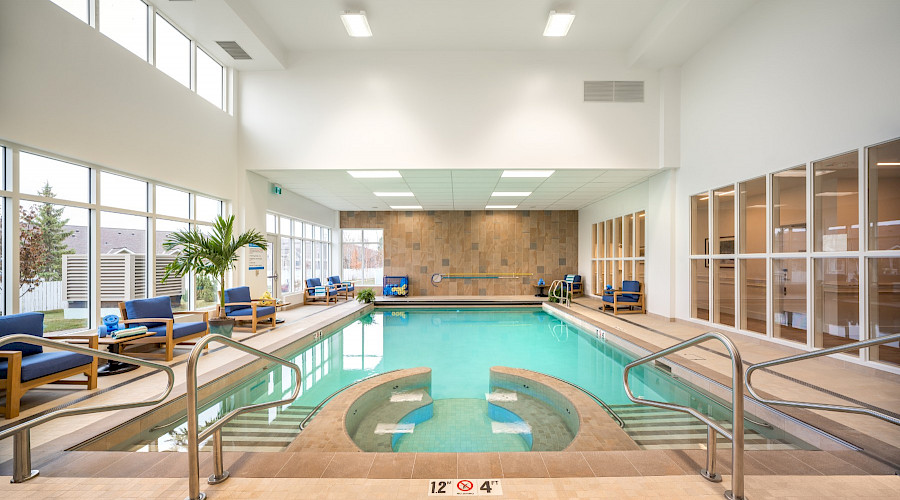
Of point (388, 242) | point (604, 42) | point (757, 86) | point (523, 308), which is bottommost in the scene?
point (523, 308)

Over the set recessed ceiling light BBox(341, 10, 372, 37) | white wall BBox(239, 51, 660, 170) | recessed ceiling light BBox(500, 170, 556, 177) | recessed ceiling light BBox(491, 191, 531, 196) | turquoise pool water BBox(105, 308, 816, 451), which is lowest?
turquoise pool water BBox(105, 308, 816, 451)

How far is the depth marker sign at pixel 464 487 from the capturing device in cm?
209

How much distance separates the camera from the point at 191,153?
700cm

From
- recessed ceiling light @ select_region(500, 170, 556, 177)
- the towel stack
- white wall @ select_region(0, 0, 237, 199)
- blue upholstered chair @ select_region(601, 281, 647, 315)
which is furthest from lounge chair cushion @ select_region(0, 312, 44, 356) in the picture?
blue upholstered chair @ select_region(601, 281, 647, 315)

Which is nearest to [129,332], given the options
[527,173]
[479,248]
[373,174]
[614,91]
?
[373,174]

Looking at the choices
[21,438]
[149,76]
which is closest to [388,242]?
[149,76]

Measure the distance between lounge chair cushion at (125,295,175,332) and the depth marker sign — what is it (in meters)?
4.77

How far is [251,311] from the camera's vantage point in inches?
293

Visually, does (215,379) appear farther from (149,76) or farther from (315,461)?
(149,76)

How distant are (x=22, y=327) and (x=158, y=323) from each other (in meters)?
1.71

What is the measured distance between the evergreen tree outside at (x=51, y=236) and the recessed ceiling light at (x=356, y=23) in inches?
191

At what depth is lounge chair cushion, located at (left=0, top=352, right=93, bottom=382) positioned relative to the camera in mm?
3350

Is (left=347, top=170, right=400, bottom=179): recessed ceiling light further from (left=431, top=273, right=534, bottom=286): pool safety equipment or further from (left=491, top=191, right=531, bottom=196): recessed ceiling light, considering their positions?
(left=431, top=273, right=534, bottom=286): pool safety equipment

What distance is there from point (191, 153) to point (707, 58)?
31.4ft
